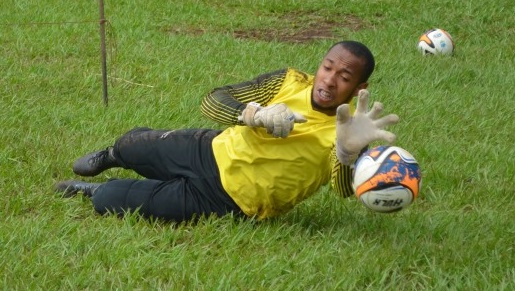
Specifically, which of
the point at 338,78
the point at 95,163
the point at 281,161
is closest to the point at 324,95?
the point at 338,78

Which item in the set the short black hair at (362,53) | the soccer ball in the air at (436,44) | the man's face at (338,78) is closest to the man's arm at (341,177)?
the man's face at (338,78)

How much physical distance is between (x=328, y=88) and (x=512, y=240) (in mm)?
1118

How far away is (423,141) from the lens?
6449mm

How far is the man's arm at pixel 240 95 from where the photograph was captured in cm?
467

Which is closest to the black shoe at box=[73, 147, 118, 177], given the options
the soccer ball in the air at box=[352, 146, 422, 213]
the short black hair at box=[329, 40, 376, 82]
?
the short black hair at box=[329, 40, 376, 82]

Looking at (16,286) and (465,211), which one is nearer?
(16,286)

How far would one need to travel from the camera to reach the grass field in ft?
13.8

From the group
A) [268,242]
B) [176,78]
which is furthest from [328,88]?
[176,78]

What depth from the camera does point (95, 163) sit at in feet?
17.6

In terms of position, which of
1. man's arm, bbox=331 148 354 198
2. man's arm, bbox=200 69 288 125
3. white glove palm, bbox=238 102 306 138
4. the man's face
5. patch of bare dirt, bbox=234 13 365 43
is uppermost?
the man's face

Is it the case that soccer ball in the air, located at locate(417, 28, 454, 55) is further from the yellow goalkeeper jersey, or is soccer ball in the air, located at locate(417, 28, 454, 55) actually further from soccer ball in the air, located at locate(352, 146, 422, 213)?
soccer ball in the air, located at locate(352, 146, 422, 213)

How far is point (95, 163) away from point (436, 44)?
4.26 metres

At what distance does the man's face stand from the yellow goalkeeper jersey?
100 mm

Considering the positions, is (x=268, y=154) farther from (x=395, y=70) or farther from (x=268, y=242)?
(x=395, y=70)
